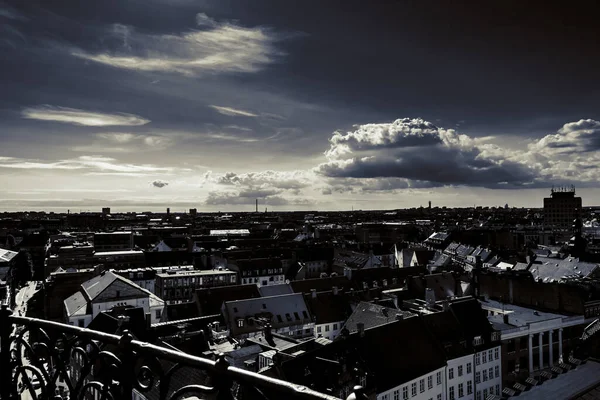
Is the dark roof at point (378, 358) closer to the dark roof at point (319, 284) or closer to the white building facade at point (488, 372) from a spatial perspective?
the white building facade at point (488, 372)

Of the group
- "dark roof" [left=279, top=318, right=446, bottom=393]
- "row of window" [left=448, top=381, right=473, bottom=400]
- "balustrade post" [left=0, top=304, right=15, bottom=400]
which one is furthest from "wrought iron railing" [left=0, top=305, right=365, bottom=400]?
"row of window" [left=448, top=381, right=473, bottom=400]

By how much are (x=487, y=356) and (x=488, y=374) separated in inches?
65.6

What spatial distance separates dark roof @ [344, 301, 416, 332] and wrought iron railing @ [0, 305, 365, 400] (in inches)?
1502

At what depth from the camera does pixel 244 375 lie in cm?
462

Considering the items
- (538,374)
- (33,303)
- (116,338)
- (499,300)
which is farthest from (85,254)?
(116,338)

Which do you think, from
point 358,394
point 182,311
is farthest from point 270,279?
Result: point 358,394

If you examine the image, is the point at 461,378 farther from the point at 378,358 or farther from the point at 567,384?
the point at 378,358

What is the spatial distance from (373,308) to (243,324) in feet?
52.2

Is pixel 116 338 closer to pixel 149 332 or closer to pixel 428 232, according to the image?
pixel 149 332

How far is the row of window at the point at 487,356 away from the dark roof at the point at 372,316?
7096 millimetres

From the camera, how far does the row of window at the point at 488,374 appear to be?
139 ft

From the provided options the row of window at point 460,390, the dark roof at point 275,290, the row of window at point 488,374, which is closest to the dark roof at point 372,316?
the row of window at point 460,390

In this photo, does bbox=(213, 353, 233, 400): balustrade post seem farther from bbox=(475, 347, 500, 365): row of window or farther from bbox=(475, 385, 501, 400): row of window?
bbox=(475, 385, 501, 400): row of window

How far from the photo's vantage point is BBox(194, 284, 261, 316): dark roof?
59062 millimetres
